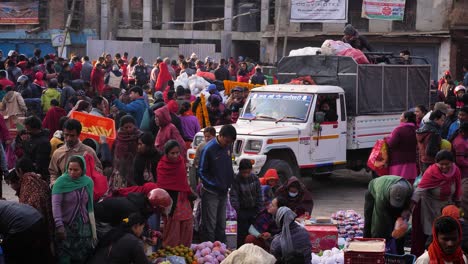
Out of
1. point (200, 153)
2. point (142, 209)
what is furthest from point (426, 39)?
point (142, 209)

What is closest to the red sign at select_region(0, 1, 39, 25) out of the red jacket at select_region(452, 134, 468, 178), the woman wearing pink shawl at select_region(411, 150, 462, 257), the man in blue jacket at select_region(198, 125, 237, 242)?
the man in blue jacket at select_region(198, 125, 237, 242)

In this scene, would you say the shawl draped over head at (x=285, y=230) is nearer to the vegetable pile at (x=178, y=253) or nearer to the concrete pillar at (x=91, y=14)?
the vegetable pile at (x=178, y=253)

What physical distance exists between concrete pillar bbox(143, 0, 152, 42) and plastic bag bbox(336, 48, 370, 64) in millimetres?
25484

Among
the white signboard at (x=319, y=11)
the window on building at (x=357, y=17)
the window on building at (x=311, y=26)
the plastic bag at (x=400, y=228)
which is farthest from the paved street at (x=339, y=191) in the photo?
the window on building at (x=311, y=26)

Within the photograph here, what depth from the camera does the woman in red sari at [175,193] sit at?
10.3 meters

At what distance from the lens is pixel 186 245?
34.5 ft

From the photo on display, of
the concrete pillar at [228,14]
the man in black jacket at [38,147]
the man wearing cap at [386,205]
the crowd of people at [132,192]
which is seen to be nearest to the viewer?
the crowd of people at [132,192]

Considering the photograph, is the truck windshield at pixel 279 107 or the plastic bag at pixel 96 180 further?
the truck windshield at pixel 279 107

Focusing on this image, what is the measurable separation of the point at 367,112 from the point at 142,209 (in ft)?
25.7

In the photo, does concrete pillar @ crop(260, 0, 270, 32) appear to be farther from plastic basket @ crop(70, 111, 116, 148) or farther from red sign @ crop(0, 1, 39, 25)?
plastic basket @ crop(70, 111, 116, 148)

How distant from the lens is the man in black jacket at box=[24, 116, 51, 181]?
35.3 ft

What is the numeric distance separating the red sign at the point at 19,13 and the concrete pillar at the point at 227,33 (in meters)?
Result: 8.86

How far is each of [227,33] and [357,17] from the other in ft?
19.6

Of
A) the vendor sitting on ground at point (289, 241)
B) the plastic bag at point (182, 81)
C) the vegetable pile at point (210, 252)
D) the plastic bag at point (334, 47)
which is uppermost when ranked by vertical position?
the plastic bag at point (334, 47)
